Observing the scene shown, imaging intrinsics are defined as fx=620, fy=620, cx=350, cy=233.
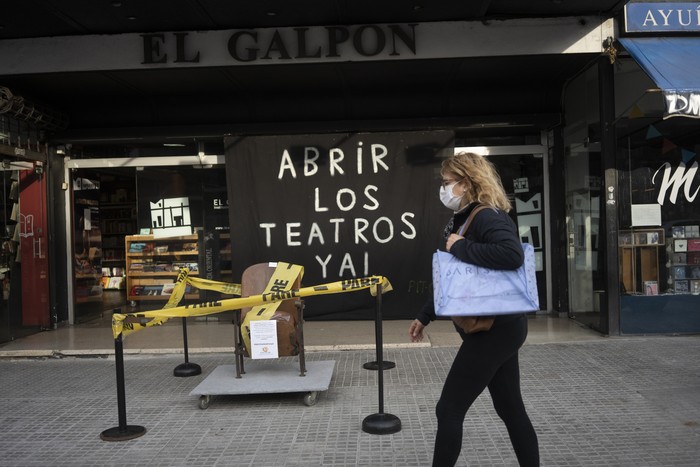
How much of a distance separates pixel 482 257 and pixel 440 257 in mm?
226

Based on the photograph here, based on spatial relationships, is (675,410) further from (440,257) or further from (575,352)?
(440,257)

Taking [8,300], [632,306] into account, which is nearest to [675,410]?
[632,306]

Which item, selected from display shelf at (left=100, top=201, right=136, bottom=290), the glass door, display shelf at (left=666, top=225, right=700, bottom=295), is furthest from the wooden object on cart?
display shelf at (left=100, top=201, right=136, bottom=290)

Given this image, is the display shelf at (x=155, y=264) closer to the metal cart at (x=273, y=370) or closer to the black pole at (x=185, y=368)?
the black pole at (x=185, y=368)

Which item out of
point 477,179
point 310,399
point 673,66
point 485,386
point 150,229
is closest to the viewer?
point 485,386

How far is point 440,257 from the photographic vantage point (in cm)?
314

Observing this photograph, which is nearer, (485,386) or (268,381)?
(485,386)

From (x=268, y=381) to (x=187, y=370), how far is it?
1.32m

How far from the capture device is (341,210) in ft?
29.2

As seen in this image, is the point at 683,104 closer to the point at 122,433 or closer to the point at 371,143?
the point at 371,143

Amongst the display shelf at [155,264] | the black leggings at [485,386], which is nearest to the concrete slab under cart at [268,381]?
the black leggings at [485,386]

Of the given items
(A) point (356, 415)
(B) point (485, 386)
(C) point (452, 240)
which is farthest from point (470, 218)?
(A) point (356, 415)

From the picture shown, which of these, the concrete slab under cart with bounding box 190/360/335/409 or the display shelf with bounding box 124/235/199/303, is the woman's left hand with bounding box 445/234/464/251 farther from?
the display shelf with bounding box 124/235/199/303

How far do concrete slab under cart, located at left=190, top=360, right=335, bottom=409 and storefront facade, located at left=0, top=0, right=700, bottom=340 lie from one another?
2.84m
